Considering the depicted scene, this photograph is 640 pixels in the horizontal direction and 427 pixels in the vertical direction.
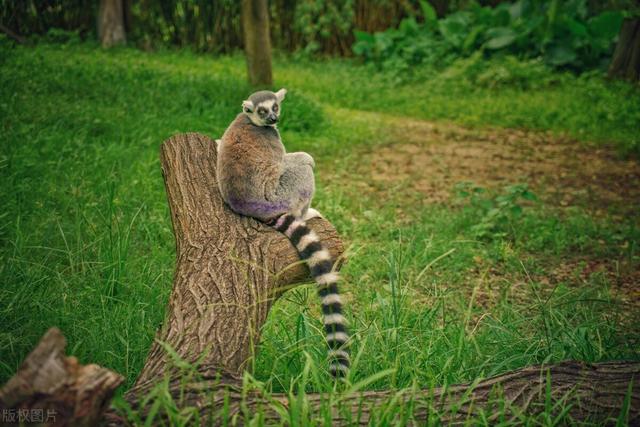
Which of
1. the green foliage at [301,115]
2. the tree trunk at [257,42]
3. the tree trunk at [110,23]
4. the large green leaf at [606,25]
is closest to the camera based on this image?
the green foliage at [301,115]

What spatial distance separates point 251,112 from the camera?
3820 millimetres

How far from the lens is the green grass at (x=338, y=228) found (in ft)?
9.40

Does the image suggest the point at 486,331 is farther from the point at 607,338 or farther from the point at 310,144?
the point at 310,144

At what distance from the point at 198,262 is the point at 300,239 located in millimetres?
542

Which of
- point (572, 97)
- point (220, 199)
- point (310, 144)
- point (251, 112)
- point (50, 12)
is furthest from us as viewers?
point (50, 12)

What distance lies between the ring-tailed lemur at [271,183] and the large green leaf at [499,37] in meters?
8.72

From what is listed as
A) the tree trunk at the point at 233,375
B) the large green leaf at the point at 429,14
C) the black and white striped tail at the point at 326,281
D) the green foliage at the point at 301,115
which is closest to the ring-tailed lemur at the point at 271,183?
the black and white striped tail at the point at 326,281

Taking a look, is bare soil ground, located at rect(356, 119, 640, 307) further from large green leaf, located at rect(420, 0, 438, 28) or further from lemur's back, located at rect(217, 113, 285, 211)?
large green leaf, located at rect(420, 0, 438, 28)

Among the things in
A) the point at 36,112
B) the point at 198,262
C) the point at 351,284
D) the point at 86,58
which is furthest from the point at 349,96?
the point at 198,262

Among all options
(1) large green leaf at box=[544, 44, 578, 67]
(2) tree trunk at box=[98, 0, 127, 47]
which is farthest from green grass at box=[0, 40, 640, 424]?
(2) tree trunk at box=[98, 0, 127, 47]

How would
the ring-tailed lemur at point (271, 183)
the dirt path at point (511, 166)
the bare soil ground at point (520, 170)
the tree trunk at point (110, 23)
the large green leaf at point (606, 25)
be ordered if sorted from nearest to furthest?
the ring-tailed lemur at point (271, 183) < the bare soil ground at point (520, 170) < the dirt path at point (511, 166) < the large green leaf at point (606, 25) < the tree trunk at point (110, 23)

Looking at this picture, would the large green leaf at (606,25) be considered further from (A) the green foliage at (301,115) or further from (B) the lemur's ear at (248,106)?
(B) the lemur's ear at (248,106)

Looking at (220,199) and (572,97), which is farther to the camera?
(572,97)

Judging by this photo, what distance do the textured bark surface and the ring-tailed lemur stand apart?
1.24m
